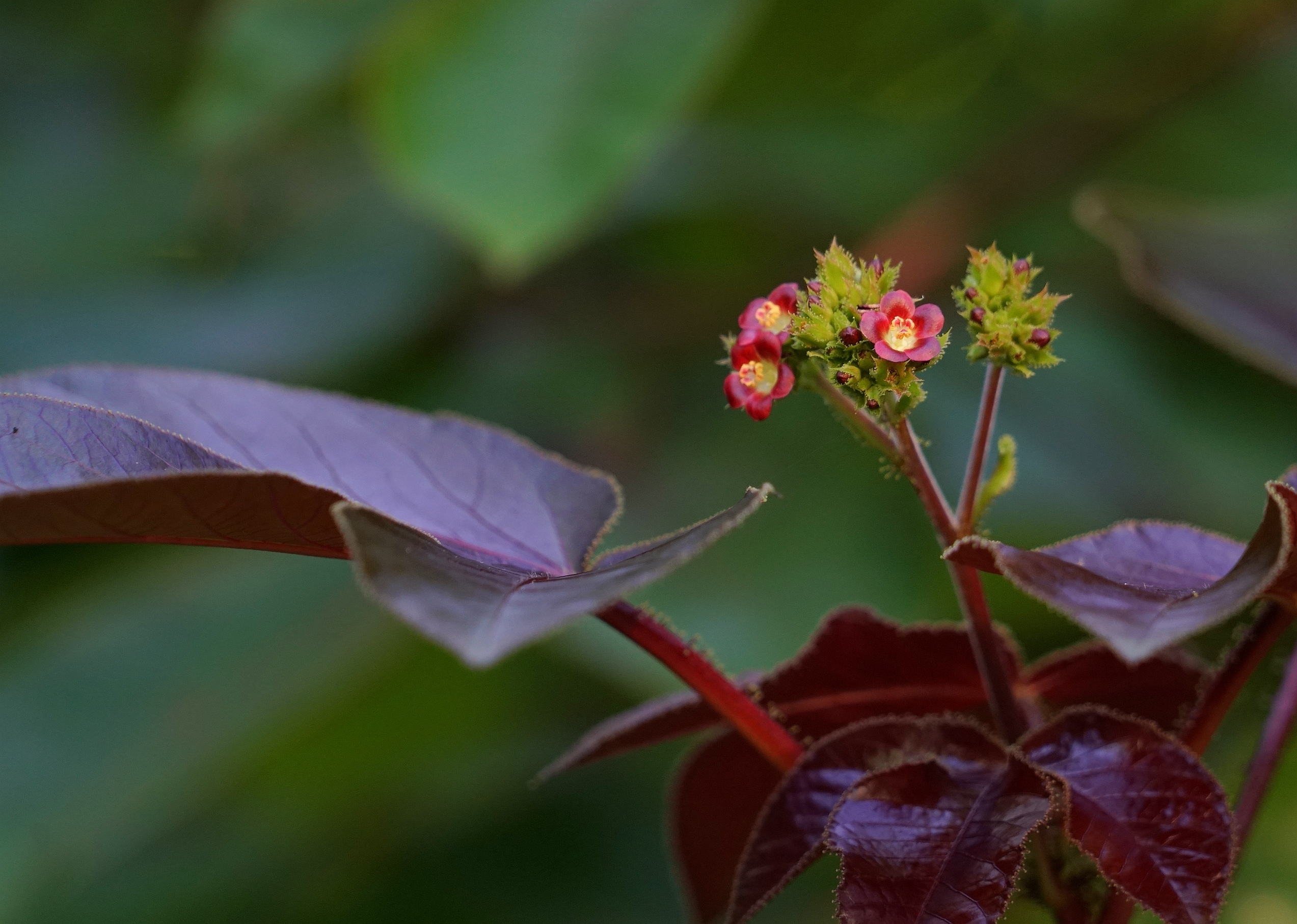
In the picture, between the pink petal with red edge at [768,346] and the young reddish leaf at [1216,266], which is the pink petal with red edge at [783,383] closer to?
the pink petal with red edge at [768,346]

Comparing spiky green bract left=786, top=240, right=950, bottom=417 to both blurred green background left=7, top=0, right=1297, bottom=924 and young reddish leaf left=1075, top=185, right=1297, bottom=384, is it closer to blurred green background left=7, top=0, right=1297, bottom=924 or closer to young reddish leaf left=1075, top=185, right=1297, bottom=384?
young reddish leaf left=1075, top=185, right=1297, bottom=384

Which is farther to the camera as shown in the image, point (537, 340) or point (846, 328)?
point (537, 340)

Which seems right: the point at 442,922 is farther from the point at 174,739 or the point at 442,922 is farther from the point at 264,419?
the point at 264,419

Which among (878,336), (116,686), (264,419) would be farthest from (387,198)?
(878,336)

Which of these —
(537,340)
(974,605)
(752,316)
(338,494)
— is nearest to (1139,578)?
(974,605)

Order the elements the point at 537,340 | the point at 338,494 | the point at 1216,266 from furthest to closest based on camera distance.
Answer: the point at 537,340
the point at 1216,266
the point at 338,494

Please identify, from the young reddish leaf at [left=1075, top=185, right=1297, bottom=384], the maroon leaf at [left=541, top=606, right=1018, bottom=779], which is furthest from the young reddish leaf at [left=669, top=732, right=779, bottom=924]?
the young reddish leaf at [left=1075, top=185, right=1297, bottom=384]

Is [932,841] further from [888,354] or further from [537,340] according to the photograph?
[537,340]
